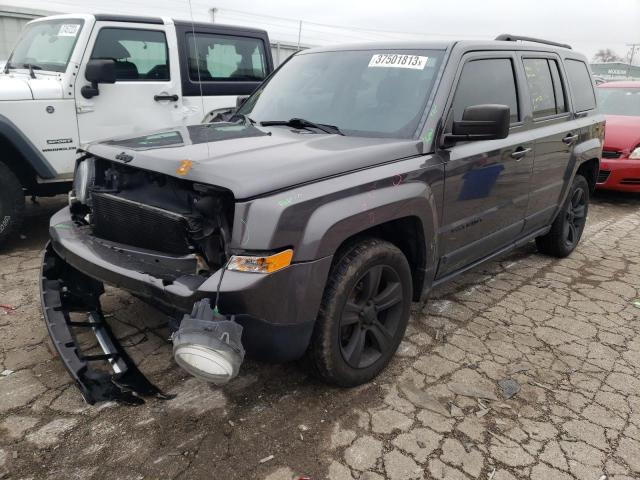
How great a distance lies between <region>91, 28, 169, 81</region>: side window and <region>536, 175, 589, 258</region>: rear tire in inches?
164

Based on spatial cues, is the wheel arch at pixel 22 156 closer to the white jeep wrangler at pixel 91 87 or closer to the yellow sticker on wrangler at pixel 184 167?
the white jeep wrangler at pixel 91 87

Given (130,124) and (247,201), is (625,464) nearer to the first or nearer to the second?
(247,201)

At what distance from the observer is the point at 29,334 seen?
318cm

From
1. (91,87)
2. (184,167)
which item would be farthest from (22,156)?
(184,167)

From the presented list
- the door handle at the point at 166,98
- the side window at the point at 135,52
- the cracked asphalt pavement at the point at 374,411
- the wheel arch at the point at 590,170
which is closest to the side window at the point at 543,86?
the wheel arch at the point at 590,170

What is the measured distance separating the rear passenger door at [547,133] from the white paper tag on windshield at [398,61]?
109 cm

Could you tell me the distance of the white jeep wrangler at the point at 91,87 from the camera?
444 centimetres

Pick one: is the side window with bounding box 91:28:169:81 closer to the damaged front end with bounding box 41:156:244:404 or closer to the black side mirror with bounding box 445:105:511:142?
the damaged front end with bounding box 41:156:244:404

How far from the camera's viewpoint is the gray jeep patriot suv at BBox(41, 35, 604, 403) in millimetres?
2166

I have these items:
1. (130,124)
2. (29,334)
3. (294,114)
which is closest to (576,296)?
(294,114)

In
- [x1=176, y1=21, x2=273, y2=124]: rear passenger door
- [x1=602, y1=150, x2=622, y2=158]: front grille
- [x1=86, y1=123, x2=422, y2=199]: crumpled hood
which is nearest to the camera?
[x1=86, y1=123, x2=422, y2=199]: crumpled hood

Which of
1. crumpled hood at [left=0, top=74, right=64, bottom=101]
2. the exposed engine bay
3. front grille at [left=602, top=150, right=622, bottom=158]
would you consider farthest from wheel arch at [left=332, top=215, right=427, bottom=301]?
front grille at [left=602, top=150, right=622, bottom=158]

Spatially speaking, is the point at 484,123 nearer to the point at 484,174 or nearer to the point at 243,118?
the point at 484,174

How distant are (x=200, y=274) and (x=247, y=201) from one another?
44cm
